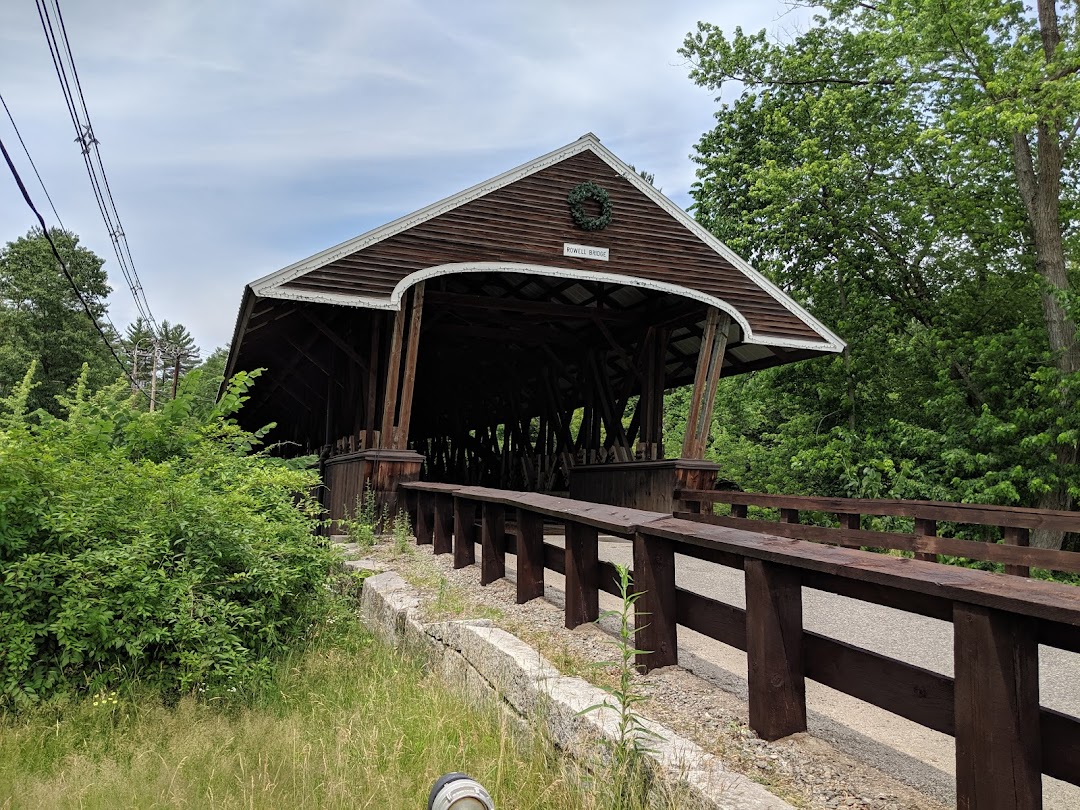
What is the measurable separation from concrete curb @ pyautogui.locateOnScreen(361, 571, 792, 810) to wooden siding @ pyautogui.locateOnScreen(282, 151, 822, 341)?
16.5 ft

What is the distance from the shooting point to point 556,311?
12.9 metres

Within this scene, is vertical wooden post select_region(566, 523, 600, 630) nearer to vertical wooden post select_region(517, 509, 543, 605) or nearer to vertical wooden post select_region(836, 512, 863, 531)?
vertical wooden post select_region(517, 509, 543, 605)

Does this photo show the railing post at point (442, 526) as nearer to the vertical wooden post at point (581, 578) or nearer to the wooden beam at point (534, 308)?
the vertical wooden post at point (581, 578)

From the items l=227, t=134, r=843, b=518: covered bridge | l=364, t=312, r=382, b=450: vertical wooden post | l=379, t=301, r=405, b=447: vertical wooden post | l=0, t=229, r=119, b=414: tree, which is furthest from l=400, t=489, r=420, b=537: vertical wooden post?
l=0, t=229, r=119, b=414: tree

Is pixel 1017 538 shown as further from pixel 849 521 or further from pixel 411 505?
pixel 411 505

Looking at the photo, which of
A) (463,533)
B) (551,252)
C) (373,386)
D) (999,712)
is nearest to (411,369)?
(373,386)

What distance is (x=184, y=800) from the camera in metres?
3.21

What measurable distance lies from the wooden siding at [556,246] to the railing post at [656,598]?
7002 millimetres

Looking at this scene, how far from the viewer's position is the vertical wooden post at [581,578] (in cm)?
435

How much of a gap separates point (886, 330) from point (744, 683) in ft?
49.7

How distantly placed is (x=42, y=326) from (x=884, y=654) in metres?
49.2

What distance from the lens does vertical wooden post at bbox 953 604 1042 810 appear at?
198 cm

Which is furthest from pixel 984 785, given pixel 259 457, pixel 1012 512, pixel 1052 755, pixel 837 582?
pixel 259 457

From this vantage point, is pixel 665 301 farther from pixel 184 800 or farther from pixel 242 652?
pixel 184 800
